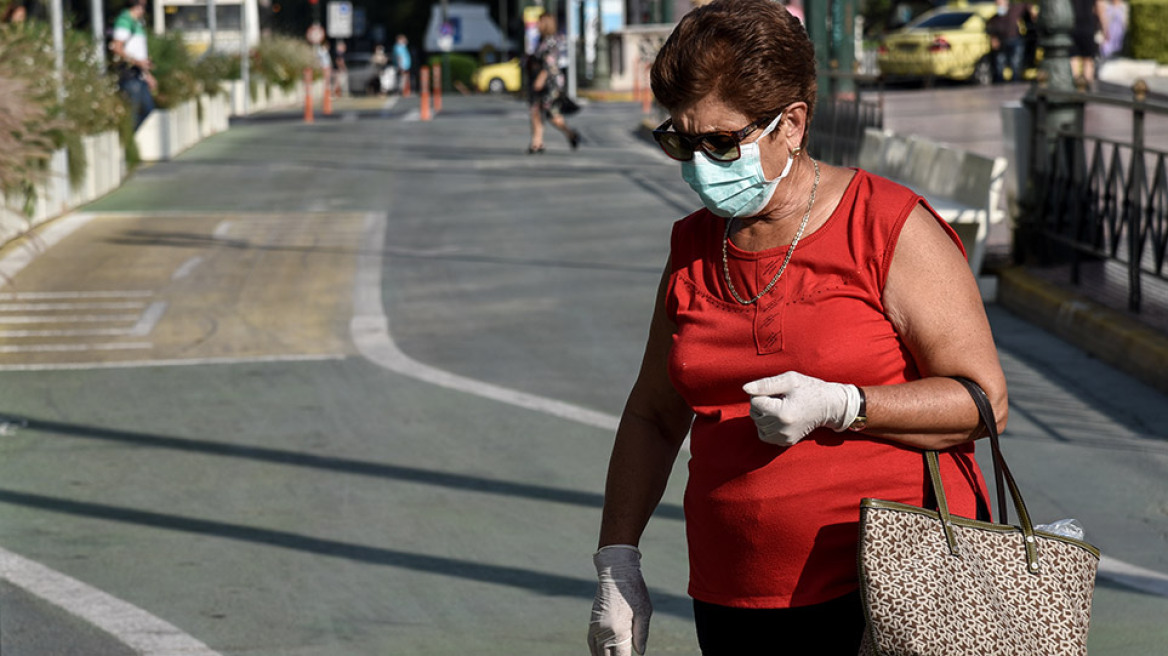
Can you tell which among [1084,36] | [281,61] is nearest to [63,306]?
[1084,36]

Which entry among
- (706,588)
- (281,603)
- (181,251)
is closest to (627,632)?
(706,588)

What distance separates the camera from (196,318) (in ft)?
35.2

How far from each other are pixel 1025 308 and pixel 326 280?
5272 millimetres

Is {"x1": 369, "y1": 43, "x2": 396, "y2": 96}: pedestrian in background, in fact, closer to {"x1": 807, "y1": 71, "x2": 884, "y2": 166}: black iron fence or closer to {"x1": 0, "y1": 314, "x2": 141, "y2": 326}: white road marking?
{"x1": 807, "y1": 71, "x2": 884, "y2": 166}: black iron fence

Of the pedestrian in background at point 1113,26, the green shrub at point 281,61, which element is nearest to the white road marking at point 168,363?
the pedestrian in background at point 1113,26

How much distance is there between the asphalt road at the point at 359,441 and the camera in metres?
5.17

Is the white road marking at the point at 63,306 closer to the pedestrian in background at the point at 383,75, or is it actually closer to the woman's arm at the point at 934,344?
the woman's arm at the point at 934,344

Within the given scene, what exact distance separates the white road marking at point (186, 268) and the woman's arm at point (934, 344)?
34.5 ft

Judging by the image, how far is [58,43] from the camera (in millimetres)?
17953

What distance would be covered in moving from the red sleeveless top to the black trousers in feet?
0.06

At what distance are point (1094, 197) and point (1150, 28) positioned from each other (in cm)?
2421

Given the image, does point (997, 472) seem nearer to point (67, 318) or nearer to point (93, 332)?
point (93, 332)

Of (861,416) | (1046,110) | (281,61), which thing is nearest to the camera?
(861,416)

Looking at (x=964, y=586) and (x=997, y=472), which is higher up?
(x=997, y=472)
